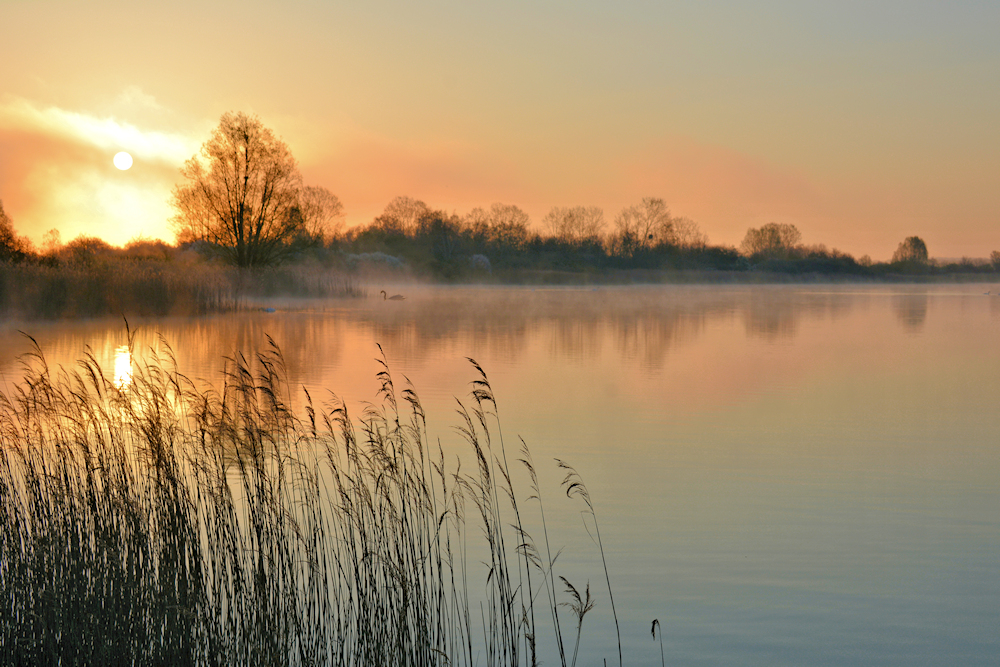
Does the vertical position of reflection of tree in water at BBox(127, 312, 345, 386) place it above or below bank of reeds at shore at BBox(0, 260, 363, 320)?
below

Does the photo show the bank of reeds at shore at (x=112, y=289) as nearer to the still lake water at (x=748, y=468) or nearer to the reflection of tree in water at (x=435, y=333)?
the reflection of tree in water at (x=435, y=333)

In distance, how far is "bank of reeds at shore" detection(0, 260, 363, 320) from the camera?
26500 millimetres

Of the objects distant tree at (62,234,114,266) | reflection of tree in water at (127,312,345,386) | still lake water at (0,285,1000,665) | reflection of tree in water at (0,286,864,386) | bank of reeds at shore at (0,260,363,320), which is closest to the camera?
still lake water at (0,285,1000,665)

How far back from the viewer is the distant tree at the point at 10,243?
27812 millimetres

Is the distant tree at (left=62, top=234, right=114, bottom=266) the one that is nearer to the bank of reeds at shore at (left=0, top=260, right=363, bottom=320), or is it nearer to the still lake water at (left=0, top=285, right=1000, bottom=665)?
the bank of reeds at shore at (left=0, top=260, right=363, bottom=320)

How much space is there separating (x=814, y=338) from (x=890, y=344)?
86.4 inches

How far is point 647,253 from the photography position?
8469 centimetres

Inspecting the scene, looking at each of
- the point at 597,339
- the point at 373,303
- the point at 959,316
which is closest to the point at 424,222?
the point at 373,303

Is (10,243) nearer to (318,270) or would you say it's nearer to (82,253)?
(82,253)

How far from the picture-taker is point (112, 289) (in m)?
28.8

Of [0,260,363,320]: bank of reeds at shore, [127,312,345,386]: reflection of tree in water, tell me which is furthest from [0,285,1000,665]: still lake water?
[0,260,363,320]: bank of reeds at shore

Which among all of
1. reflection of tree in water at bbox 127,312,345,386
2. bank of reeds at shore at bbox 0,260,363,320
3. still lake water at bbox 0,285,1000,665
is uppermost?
bank of reeds at shore at bbox 0,260,363,320

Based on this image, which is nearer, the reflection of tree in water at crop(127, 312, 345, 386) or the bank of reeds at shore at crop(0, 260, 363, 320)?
the reflection of tree in water at crop(127, 312, 345, 386)

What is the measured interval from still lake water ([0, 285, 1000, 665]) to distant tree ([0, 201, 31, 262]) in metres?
5.77
